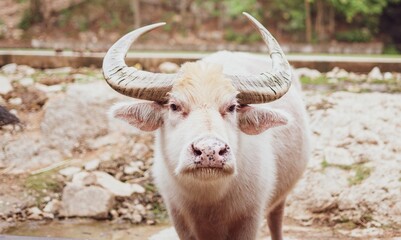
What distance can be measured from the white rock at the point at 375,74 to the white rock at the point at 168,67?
9.97 ft

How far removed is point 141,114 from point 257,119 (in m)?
0.70

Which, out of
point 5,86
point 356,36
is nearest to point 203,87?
point 5,86

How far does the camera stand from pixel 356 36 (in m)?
17.6

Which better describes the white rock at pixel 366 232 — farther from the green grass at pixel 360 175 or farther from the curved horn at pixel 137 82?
the curved horn at pixel 137 82

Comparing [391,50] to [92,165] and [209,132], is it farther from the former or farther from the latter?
[209,132]

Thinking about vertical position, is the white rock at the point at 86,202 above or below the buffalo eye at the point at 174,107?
below

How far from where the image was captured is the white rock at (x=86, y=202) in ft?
18.5

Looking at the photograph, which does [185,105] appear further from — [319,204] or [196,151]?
[319,204]

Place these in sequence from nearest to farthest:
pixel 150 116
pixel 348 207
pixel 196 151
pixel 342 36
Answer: pixel 196 151, pixel 150 116, pixel 348 207, pixel 342 36

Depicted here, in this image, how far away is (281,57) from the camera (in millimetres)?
3576

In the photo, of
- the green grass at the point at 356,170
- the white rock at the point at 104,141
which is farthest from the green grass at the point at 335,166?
the white rock at the point at 104,141

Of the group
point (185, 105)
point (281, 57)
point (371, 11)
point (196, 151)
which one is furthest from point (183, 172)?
point (371, 11)

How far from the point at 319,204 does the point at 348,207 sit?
0.93 feet

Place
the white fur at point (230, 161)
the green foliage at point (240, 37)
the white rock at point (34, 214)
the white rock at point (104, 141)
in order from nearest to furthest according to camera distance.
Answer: the white fur at point (230, 161) → the white rock at point (34, 214) → the white rock at point (104, 141) → the green foliage at point (240, 37)
